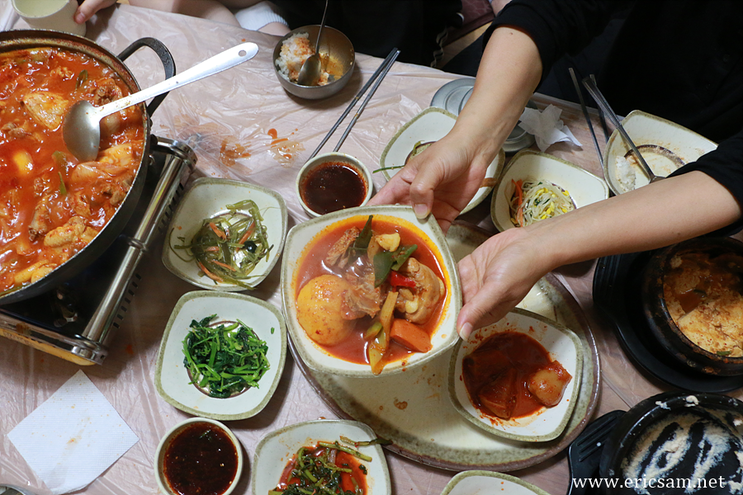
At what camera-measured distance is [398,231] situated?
187 cm

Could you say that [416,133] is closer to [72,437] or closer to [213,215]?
[213,215]

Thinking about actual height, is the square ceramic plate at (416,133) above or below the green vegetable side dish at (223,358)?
above

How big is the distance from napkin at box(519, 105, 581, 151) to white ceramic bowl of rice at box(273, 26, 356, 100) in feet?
4.15

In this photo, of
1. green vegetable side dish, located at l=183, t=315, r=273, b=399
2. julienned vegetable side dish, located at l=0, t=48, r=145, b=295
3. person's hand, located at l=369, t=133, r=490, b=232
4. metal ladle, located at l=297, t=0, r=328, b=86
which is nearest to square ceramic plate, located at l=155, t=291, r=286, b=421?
green vegetable side dish, located at l=183, t=315, r=273, b=399

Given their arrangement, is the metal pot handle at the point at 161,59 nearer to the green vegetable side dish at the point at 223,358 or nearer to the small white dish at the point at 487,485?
the green vegetable side dish at the point at 223,358

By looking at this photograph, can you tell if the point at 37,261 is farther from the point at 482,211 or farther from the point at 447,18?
the point at 447,18

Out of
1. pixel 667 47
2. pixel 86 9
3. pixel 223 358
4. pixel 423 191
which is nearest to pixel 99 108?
pixel 223 358

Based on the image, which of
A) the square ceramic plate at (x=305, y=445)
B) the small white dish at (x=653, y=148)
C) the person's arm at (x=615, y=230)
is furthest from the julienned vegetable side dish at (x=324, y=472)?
the small white dish at (x=653, y=148)

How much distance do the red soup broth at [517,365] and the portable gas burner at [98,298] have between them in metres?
1.84

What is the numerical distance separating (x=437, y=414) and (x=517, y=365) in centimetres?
50

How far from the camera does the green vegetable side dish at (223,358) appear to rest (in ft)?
7.08

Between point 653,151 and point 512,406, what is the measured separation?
198 cm

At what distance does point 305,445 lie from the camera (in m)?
2.06

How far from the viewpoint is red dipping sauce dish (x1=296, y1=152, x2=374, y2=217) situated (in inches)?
96.7
